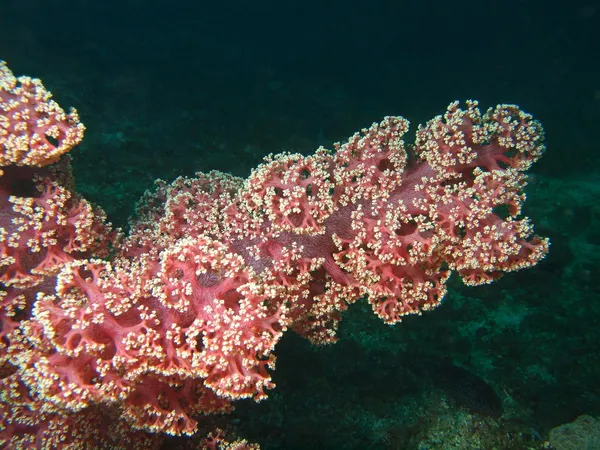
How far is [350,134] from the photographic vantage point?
18906 millimetres

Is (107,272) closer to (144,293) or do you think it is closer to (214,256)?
(144,293)

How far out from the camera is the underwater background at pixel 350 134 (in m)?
7.36

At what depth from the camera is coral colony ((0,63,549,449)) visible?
365cm

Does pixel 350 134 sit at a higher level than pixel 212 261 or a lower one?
higher

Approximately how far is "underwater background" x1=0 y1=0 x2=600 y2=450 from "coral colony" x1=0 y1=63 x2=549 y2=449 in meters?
2.31

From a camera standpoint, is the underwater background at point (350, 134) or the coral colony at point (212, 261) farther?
the underwater background at point (350, 134)

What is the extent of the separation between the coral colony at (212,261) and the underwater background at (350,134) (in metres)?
2.31

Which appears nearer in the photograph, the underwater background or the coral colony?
the coral colony

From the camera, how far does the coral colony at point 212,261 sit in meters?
3.65

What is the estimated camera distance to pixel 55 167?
4.45m

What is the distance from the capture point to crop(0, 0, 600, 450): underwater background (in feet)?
24.1

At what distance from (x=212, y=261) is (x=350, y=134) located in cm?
1634

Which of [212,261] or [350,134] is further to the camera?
[350,134]

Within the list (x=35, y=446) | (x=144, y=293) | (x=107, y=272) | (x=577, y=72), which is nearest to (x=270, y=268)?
(x=144, y=293)
